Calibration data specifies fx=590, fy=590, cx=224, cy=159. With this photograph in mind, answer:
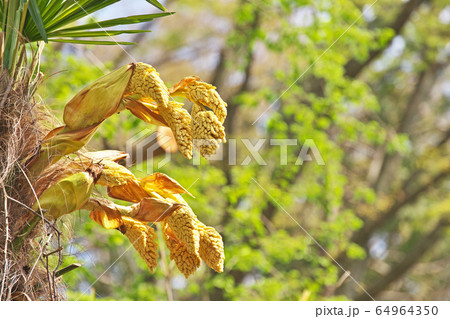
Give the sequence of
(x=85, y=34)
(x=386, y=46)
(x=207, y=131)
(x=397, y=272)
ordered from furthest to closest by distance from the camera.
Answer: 1. (x=397, y=272)
2. (x=386, y=46)
3. (x=85, y=34)
4. (x=207, y=131)

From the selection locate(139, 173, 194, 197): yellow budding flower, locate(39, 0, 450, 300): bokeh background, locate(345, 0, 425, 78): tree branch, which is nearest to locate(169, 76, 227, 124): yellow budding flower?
locate(139, 173, 194, 197): yellow budding flower

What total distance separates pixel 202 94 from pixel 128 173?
160 mm

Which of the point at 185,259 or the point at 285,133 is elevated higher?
the point at 185,259

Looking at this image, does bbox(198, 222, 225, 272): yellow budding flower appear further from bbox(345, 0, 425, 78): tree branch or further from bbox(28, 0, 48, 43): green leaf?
bbox(345, 0, 425, 78): tree branch

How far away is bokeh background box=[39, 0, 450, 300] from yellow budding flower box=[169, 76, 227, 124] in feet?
6.79

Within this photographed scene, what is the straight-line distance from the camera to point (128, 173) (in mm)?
869

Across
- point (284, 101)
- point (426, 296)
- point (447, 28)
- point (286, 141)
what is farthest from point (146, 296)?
point (426, 296)

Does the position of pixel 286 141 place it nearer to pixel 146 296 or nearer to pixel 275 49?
pixel 275 49

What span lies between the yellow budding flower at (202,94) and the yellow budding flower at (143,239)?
20 centimetres
